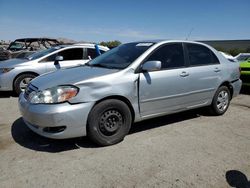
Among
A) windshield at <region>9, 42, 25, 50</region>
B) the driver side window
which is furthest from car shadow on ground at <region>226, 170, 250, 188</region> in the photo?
windshield at <region>9, 42, 25, 50</region>

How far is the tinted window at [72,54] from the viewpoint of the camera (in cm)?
823

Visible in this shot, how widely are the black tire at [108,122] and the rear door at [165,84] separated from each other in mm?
374

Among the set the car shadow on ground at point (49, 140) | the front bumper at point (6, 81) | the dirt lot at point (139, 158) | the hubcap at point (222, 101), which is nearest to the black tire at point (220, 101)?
the hubcap at point (222, 101)

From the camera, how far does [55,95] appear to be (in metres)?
3.76

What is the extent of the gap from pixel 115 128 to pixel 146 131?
861 mm

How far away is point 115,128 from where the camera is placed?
4121 mm

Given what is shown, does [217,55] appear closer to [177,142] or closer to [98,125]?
[177,142]

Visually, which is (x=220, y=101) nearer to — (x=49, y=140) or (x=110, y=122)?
(x=110, y=122)

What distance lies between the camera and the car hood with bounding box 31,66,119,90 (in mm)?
3917

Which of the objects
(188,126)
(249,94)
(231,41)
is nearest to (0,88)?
(188,126)

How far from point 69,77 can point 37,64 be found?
403 cm

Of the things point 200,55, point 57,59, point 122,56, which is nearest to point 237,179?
point 122,56

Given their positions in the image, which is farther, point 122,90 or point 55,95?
point 122,90

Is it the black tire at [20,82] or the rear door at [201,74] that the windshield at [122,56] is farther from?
the black tire at [20,82]
